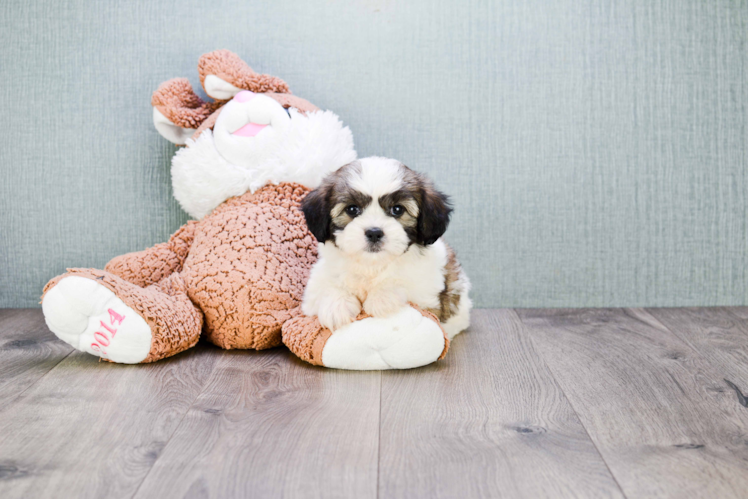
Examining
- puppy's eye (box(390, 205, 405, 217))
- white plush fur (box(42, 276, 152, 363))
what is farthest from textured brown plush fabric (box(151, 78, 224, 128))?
puppy's eye (box(390, 205, 405, 217))

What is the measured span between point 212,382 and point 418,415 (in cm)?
59

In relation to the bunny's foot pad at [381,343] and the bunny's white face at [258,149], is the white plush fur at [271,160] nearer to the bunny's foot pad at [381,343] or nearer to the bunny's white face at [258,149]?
the bunny's white face at [258,149]

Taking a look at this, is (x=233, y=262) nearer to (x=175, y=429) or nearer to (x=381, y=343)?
(x=381, y=343)

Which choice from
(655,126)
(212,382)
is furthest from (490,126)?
(212,382)

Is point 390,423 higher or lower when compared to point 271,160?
lower

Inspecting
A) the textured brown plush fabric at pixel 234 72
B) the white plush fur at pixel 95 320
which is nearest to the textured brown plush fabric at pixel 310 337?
the white plush fur at pixel 95 320

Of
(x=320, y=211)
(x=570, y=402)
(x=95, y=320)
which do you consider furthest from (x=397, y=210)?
(x=95, y=320)

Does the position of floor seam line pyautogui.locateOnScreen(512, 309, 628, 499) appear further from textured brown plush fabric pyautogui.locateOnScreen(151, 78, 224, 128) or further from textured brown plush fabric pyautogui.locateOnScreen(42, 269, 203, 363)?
textured brown plush fabric pyautogui.locateOnScreen(151, 78, 224, 128)

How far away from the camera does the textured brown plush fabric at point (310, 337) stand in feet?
5.86

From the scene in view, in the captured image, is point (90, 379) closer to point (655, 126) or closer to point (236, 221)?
point (236, 221)

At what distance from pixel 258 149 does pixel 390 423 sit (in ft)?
3.72

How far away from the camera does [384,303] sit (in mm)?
1759

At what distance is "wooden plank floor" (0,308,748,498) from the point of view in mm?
1160

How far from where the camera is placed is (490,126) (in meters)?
2.50
